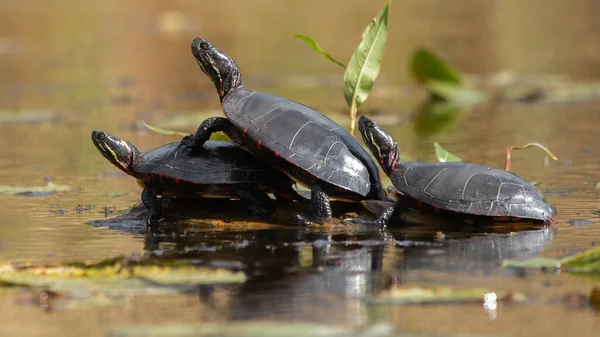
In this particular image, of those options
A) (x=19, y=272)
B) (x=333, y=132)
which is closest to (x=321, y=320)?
(x=19, y=272)

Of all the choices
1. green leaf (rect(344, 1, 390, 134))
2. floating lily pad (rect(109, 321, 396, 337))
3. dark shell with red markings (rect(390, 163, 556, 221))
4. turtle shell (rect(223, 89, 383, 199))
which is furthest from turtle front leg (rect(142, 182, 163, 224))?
floating lily pad (rect(109, 321, 396, 337))

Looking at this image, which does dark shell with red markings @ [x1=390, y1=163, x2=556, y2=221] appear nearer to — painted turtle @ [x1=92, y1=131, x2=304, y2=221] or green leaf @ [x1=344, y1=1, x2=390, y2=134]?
painted turtle @ [x1=92, y1=131, x2=304, y2=221]

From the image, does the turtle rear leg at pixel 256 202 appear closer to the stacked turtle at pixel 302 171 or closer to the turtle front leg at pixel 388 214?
the stacked turtle at pixel 302 171

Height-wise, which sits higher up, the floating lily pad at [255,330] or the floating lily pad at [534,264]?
the floating lily pad at [534,264]

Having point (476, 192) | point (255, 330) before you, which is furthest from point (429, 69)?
point (255, 330)

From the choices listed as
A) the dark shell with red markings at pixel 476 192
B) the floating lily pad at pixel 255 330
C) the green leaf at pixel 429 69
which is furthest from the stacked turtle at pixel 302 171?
the green leaf at pixel 429 69

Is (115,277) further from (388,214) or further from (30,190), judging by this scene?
(30,190)
